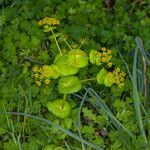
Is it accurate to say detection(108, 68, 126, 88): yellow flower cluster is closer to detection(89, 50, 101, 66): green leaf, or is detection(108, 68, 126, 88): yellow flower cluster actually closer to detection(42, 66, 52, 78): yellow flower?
detection(89, 50, 101, 66): green leaf

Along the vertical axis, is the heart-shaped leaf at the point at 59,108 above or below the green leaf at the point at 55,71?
below

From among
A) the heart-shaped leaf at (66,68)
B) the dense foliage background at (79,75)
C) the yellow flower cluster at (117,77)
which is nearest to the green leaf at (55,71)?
the heart-shaped leaf at (66,68)

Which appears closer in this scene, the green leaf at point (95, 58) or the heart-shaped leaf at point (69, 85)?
→ the heart-shaped leaf at point (69, 85)

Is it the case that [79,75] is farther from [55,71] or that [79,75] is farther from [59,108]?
[59,108]

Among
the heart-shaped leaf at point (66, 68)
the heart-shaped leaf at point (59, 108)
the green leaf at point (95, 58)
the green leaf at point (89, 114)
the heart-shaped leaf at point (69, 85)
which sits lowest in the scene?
the green leaf at point (89, 114)

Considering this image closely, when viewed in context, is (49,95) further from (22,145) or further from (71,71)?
(22,145)

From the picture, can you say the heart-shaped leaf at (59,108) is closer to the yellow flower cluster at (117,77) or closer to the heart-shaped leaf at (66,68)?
the heart-shaped leaf at (66,68)

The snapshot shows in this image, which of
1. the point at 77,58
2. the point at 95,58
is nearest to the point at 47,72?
the point at 77,58
